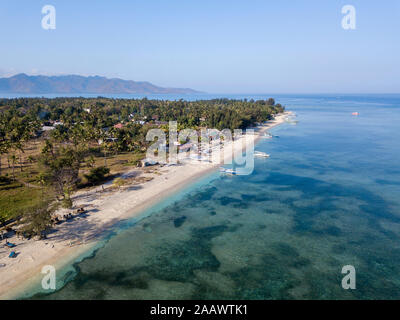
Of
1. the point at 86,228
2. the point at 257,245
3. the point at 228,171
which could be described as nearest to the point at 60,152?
the point at 86,228

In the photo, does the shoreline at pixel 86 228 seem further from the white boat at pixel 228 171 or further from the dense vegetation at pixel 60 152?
the white boat at pixel 228 171

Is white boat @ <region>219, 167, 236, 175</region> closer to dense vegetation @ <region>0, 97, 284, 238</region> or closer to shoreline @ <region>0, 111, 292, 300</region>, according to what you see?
shoreline @ <region>0, 111, 292, 300</region>

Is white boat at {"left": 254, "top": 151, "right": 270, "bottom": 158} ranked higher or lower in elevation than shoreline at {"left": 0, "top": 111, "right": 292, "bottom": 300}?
higher

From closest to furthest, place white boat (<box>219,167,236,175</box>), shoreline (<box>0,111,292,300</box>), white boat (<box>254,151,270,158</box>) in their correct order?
1. shoreline (<box>0,111,292,300</box>)
2. white boat (<box>219,167,236,175</box>)
3. white boat (<box>254,151,270,158</box>)

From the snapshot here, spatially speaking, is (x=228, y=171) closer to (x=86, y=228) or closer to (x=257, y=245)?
(x=257, y=245)

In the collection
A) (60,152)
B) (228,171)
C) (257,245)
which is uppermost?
(60,152)

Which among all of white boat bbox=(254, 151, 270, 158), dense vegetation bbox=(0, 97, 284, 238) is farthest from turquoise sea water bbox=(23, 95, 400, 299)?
white boat bbox=(254, 151, 270, 158)
